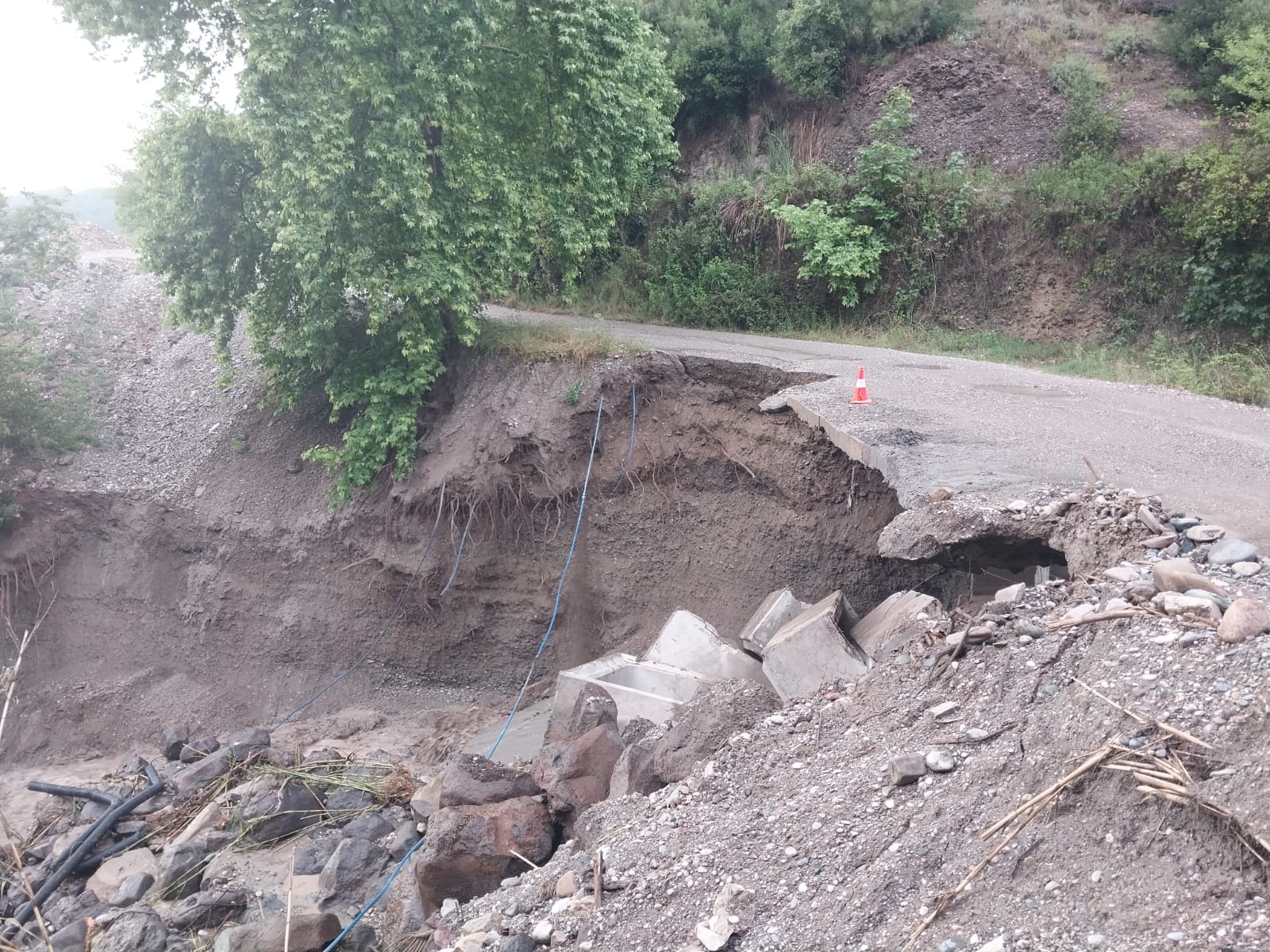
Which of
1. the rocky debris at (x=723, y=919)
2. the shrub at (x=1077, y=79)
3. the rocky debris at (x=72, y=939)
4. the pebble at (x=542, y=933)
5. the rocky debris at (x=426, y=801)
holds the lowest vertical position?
the rocky debris at (x=72, y=939)

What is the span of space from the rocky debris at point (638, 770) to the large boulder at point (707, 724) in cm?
9

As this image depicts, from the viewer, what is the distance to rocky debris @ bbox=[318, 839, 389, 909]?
6602 mm

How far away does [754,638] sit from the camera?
7785 millimetres

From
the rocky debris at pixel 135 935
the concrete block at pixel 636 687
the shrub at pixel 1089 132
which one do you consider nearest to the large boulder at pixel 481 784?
the concrete block at pixel 636 687

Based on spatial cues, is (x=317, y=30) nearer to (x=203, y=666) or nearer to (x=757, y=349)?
(x=757, y=349)

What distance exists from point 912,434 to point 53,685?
10.0m

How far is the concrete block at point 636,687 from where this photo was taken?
7.64m

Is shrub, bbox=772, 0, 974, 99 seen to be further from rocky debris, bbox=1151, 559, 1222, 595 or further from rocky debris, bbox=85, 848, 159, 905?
rocky debris, bbox=85, 848, 159, 905

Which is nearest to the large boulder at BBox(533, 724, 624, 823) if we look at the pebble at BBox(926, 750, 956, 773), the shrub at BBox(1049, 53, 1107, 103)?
the pebble at BBox(926, 750, 956, 773)

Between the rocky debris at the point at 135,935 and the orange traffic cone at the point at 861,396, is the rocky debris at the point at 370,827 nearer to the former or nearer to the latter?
the rocky debris at the point at 135,935

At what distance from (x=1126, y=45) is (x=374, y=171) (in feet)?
46.8

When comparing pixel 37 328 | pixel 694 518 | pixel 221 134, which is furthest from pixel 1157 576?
pixel 37 328

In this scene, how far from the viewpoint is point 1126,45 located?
16.4m

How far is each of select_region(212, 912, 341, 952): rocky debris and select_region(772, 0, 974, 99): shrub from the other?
16282mm
